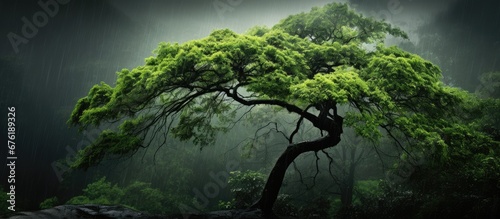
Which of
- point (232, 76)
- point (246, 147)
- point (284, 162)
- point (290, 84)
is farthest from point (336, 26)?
point (246, 147)

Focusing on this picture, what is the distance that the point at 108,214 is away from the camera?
5.79 meters

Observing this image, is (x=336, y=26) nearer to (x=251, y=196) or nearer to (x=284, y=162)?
(x=284, y=162)

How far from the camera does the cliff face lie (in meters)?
5.21

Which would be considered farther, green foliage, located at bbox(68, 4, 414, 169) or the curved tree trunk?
the curved tree trunk

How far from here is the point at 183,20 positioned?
3056cm

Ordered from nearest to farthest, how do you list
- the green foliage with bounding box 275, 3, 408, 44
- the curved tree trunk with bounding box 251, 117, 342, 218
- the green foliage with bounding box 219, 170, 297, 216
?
the curved tree trunk with bounding box 251, 117, 342, 218
the green foliage with bounding box 275, 3, 408, 44
the green foliage with bounding box 219, 170, 297, 216

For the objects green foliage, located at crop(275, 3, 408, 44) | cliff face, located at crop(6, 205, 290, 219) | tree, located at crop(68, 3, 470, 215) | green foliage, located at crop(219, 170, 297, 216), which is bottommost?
cliff face, located at crop(6, 205, 290, 219)

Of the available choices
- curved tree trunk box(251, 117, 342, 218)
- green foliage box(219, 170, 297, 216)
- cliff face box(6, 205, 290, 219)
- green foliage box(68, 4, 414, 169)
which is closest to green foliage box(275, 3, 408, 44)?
green foliage box(68, 4, 414, 169)

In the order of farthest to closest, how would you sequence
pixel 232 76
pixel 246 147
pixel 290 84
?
pixel 246 147 → pixel 232 76 → pixel 290 84

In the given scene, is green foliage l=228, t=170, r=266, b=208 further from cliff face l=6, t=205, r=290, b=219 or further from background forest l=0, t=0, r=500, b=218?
cliff face l=6, t=205, r=290, b=219

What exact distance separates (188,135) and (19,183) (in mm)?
22788

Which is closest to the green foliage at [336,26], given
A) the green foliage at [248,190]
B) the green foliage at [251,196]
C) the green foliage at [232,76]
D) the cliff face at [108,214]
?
the green foliage at [232,76]

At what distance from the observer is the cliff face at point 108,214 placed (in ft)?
17.1

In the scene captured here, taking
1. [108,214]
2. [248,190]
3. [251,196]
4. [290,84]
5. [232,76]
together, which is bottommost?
[108,214]
